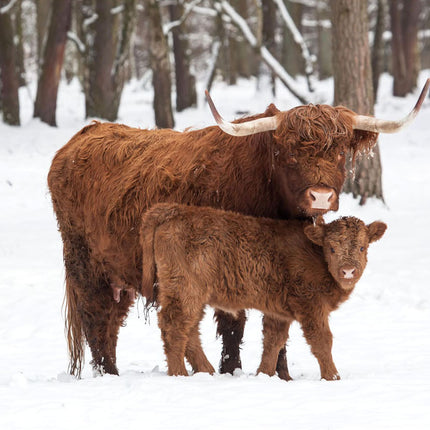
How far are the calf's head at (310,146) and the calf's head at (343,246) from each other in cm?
15

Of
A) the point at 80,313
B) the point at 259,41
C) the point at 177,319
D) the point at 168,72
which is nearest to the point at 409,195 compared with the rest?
the point at 259,41

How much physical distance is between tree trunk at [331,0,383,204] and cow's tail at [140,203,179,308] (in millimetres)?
6857

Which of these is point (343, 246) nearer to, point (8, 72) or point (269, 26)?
Result: point (8, 72)

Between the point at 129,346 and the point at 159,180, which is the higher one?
the point at 159,180

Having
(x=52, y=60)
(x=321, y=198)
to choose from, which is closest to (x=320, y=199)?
(x=321, y=198)

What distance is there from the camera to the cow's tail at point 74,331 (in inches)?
257

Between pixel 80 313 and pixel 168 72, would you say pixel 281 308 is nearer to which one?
pixel 80 313

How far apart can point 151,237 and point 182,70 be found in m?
17.8

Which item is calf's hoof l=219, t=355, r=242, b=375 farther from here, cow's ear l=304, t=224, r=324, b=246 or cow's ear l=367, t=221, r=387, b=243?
cow's ear l=367, t=221, r=387, b=243

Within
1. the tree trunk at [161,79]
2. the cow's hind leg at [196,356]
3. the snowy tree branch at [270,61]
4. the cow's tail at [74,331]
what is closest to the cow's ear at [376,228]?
the cow's hind leg at [196,356]

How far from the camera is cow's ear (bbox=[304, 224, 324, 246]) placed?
5.05 m

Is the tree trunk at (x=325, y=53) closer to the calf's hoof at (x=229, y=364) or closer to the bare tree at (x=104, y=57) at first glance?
the bare tree at (x=104, y=57)

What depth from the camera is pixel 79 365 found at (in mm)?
6473

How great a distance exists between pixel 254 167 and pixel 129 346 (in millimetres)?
3013
